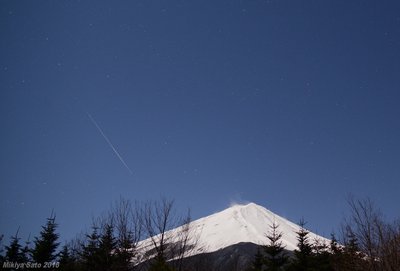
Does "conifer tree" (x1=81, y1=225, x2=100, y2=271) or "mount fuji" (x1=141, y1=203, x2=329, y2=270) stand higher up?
"mount fuji" (x1=141, y1=203, x2=329, y2=270)

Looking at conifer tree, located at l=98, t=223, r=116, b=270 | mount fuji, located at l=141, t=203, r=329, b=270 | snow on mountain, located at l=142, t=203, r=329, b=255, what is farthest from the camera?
snow on mountain, located at l=142, t=203, r=329, b=255

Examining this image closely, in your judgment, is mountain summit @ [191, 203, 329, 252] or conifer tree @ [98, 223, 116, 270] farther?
mountain summit @ [191, 203, 329, 252]

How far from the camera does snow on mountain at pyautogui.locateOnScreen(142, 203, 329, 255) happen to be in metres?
134

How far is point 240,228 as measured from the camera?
493 feet

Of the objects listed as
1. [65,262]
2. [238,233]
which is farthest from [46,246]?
[238,233]

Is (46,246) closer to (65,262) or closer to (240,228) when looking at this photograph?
(65,262)

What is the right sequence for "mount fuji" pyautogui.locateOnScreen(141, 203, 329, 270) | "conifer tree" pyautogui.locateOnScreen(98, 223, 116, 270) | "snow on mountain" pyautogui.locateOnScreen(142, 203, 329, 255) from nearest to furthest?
"conifer tree" pyautogui.locateOnScreen(98, 223, 116, 270), "mount fuji" pyautogui.locateOnScreen(141, 203, 329, 270), "snow on mountain" pyautogui.locateOnScreen(142, 203, 329, 255)

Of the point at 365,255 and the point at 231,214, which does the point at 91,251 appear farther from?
→ the point at 231,214

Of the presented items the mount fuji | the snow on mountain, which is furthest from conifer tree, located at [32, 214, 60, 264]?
the snow on mountain

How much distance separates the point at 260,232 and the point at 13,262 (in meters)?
129

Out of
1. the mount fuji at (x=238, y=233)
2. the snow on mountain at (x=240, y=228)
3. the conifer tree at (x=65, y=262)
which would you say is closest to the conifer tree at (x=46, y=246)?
the conifer tree at (x=65, y=262)

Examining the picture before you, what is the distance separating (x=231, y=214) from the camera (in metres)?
174

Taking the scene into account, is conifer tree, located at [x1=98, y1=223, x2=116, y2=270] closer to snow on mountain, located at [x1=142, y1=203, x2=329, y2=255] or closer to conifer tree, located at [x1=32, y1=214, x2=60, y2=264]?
conifer tree, located at [x1=32, y1=214, x2=60, y2=264]

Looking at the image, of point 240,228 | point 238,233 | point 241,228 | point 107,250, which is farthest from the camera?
point 240,228
